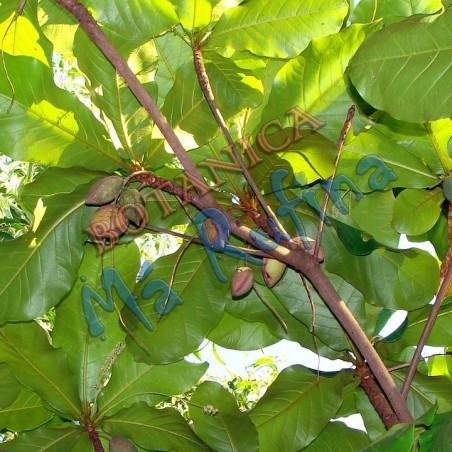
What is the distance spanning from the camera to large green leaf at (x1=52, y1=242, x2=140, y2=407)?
1.38m

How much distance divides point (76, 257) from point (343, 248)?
471mm

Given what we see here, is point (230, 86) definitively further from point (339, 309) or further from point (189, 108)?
point (339, 309)

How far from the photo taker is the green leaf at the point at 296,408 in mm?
1359

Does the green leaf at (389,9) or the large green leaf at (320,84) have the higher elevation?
the green leaf at (389,9)

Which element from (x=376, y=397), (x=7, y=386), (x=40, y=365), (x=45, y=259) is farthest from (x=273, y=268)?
(x=7, y=386)

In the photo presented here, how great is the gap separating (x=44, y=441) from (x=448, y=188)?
84 cm

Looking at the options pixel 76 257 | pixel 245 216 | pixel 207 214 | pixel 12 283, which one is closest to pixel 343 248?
pixel 245 216

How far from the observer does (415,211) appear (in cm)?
130

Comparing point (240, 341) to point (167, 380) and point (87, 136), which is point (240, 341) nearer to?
point (167, 380)

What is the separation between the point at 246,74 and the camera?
50.2 inches

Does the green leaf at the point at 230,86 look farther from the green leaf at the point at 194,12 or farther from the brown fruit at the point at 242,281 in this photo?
the brown fruit at the point at 242,281

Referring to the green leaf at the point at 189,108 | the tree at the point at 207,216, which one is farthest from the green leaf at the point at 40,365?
the green leaf at the point at 189,108

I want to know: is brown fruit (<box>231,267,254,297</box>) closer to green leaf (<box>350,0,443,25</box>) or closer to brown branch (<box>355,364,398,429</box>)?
brown branch (<box>355,364,398,429</box>)

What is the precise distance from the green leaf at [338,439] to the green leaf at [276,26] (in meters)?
0.71
